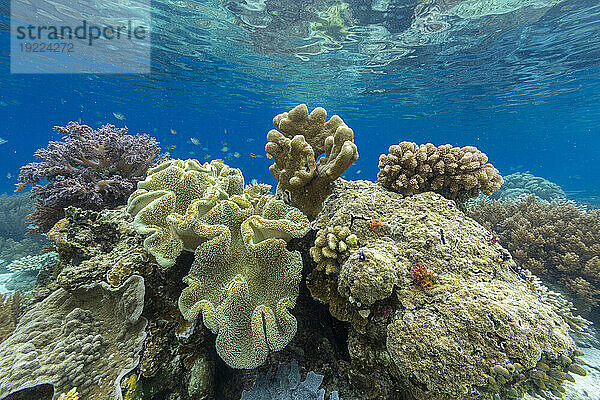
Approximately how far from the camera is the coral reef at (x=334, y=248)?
252cm

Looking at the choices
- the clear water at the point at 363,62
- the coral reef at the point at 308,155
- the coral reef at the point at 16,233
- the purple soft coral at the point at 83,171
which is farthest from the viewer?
the clear water at the point at 363,62

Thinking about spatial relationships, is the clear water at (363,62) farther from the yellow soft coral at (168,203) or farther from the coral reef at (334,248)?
the coral reef at (334,248)

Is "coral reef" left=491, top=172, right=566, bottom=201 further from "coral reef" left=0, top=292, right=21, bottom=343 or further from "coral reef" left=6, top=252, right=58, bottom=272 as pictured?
"coral reef" left=6, top=252, right=58, bottom=272

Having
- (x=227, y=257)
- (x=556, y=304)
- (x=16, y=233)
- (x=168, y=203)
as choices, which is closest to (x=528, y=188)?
(x=556, y=304)

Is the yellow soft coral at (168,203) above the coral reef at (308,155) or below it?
below

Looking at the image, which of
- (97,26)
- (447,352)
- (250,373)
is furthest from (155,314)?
(97,26)

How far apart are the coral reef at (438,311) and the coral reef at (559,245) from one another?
4.11m

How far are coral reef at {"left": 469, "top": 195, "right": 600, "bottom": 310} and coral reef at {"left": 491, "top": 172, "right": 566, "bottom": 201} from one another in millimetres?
8543

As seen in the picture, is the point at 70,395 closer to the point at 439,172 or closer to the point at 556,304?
the point at 439,172

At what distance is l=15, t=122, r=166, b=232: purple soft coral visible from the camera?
385 centimetres

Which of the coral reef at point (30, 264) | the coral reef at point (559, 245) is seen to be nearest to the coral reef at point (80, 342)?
the coral reef at point (30, 264)

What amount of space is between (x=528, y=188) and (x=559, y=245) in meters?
13.4

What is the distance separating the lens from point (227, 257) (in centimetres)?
251

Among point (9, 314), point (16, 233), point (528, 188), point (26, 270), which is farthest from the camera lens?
point (528, 188)
